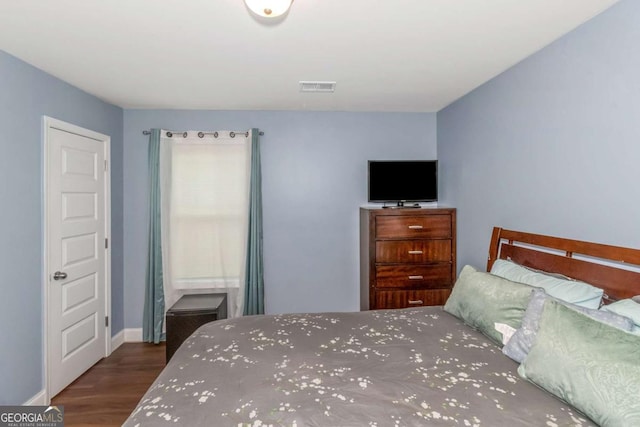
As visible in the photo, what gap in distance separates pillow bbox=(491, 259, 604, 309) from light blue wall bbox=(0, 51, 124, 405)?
333 cm

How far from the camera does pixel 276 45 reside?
2.15m

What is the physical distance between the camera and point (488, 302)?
190 cm

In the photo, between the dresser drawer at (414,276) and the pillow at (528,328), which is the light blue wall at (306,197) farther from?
the pillow at (528,328)

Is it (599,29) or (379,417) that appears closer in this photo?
(379,417)

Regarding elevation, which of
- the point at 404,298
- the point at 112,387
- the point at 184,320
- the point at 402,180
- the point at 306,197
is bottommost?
the point at 112,387

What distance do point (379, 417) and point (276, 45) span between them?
6.96 ft

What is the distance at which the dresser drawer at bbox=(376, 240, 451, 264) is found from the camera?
3.21 meters

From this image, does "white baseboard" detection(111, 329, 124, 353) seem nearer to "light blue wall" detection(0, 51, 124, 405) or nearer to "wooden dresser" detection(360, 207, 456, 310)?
"light blue wall" detection(0, 51, 124, 405)

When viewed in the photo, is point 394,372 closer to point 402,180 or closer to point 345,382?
point 345,382

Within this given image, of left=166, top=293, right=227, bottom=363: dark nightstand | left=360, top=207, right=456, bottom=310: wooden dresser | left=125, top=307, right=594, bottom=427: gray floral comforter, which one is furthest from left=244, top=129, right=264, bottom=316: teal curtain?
left=125, top=307, right=594, bottom=427: gray floral comforter

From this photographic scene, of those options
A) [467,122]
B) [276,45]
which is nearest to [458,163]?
[467,122]

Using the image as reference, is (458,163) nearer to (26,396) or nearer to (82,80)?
(82,80)

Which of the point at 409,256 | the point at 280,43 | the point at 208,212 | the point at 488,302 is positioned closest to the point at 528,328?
the point at 488,302

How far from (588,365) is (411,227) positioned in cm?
208
